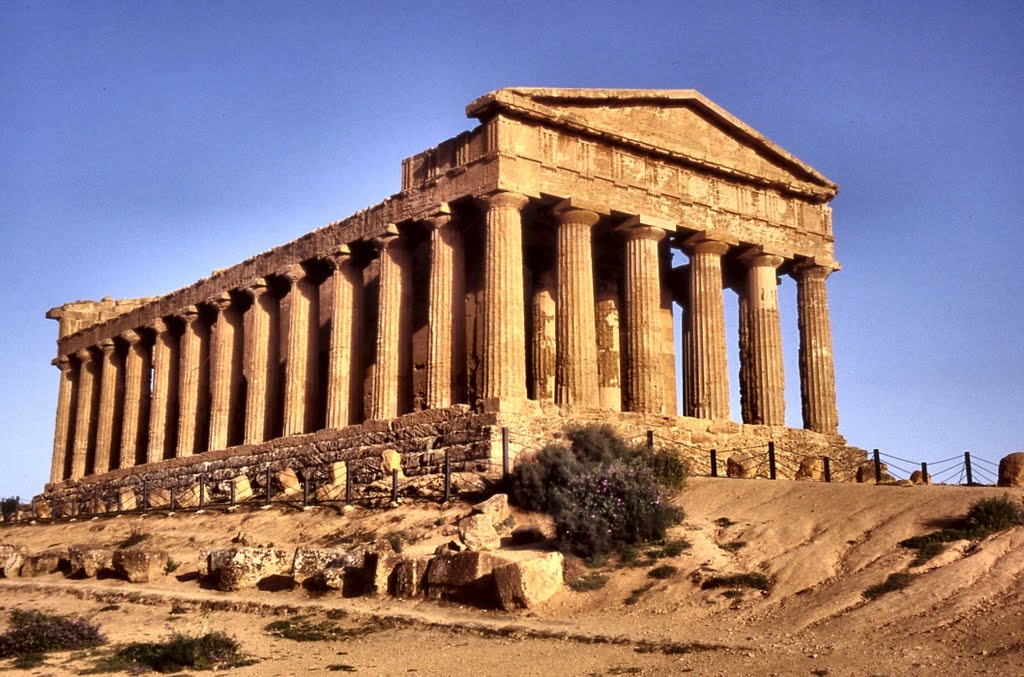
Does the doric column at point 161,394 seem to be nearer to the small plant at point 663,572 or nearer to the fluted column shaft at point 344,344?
the fluted column shaft at point 344,344

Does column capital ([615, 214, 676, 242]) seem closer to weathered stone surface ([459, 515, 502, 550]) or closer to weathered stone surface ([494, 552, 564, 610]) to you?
weathered stone surface ([459, 515, 502, 550])

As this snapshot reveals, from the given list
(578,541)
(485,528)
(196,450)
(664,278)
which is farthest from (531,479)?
(196,450)

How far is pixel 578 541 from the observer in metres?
17.2

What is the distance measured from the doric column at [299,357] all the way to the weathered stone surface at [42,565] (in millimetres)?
9769

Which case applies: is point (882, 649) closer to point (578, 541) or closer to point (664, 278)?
point (578, 541)

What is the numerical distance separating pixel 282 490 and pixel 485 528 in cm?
1020

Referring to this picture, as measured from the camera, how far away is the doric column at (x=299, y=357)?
32.6 m

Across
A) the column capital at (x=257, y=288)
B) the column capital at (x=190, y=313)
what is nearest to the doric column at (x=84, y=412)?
the column capital at (x=190, y=313)

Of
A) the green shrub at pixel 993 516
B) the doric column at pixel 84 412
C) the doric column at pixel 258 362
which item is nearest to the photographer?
the green shrub at pixel 993 516

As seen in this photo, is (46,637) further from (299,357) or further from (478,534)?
(299,357)

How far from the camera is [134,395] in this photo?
42.9 m

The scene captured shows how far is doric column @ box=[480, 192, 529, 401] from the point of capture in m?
25.9

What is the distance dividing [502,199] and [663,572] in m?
13.0

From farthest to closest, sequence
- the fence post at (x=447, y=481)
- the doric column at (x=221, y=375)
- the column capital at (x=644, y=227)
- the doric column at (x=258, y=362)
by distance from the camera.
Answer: the doric column at (x=221, y=375), the doric column at (x=258, y=362), the column capital at (x=644, y=227), the fence post at (x=447, y=481)
